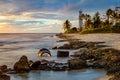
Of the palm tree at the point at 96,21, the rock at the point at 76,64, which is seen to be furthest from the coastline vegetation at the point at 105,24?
the rock at the point at 76,64

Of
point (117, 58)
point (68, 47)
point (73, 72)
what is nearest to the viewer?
point (73, 72)

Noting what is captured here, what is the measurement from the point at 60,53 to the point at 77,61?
1090 centimetres

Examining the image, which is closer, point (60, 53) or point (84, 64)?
point (84, 64)

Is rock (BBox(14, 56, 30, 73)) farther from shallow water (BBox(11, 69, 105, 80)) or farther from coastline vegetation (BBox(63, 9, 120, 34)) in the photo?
coastline vegetation (BBox(63, 9, 120, 34))

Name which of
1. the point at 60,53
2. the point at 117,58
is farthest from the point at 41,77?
the point at 60,53

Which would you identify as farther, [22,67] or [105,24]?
[105,24]

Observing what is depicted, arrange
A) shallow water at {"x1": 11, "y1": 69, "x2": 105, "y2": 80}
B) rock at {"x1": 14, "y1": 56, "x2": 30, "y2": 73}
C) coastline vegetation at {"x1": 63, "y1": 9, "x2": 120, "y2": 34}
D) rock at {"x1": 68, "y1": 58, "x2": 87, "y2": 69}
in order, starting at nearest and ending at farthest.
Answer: shallow water at {"x1": 11, "y1": 69, "x2": 105, "y2": 80}, rock at {"x1": 14, "y1": 56, "x2": 30, "y2": 73}, rock at {"x1": 68, "y1": 58, "x2": 87, "y2": 69}, coastline vegetation at {"x1": 63, "y1": 9, "x2": 120, "y2": 34}

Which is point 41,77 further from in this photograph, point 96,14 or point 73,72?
point 96,14

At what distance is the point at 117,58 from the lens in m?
25.7

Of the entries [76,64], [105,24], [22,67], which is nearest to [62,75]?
[76,64]

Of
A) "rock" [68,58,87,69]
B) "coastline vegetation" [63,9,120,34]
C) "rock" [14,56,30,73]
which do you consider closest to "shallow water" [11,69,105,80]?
"rock" [14,56,30,73]

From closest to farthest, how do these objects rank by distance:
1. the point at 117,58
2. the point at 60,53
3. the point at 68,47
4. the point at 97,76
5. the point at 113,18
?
the point at 97,76
the point at 117,58
the point at 60,53
the point at 68,47
the point at 113,18

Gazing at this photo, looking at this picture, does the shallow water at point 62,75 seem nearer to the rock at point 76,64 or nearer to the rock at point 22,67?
the rock at point 22,67

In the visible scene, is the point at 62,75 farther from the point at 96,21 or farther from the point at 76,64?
the point at 96,21
